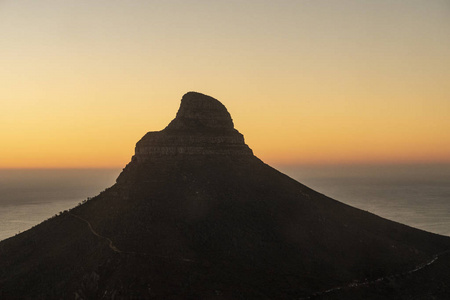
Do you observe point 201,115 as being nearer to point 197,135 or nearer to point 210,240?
point 197,135

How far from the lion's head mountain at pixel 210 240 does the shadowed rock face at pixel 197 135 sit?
355 millimetres

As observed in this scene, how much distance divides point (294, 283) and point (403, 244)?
47.8m

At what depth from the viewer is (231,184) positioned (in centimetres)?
11606

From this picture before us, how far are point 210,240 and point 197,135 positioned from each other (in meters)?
38.0

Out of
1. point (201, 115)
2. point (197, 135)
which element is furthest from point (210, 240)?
point (201, 115)

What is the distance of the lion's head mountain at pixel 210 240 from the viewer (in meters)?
82.1

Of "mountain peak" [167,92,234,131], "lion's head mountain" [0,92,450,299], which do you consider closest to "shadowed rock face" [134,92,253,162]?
"mountain peak" [167,92,234,131]

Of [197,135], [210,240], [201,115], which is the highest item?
[201,115]

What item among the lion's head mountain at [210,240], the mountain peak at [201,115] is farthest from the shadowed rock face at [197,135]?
the lion's head mountain at [210,240]

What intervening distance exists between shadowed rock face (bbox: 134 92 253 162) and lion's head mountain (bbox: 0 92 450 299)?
36cm

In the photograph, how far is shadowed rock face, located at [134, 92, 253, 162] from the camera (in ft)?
400

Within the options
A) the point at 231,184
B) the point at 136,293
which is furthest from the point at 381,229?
the point at 136,293

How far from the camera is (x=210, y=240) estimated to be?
315 ft

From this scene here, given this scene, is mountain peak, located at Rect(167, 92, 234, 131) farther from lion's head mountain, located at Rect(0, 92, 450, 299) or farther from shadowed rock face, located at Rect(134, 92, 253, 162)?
lion's head mountain, located at Rect(0, 92, 450, 299)
